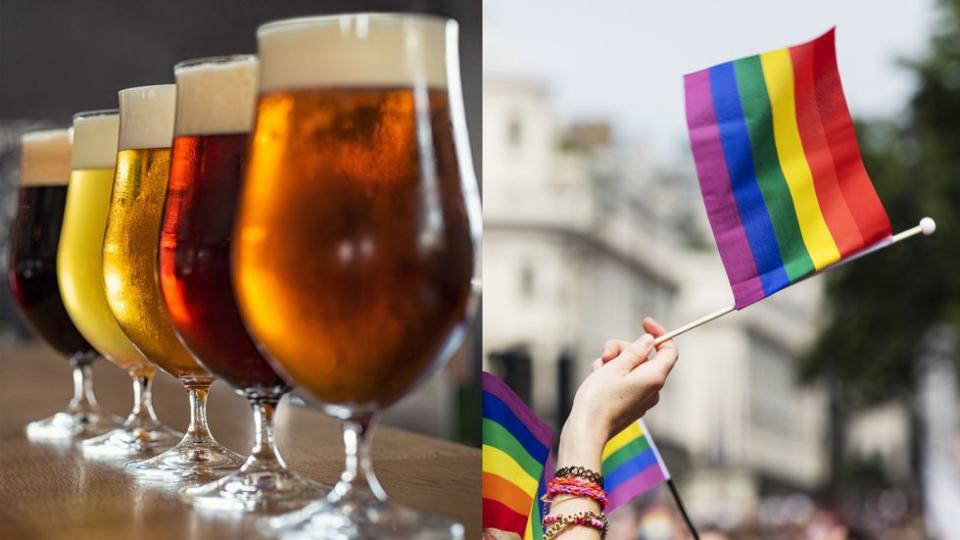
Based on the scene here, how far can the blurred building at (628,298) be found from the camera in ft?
28.5

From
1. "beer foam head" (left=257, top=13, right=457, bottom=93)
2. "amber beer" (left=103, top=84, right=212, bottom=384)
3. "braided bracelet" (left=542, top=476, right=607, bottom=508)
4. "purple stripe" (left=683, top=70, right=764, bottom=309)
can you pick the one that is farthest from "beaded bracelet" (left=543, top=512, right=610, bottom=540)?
"beer foam head" (left=257, top=13, right=457, bottom=93)

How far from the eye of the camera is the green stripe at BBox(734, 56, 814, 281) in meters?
0.80

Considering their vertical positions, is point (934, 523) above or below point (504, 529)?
below

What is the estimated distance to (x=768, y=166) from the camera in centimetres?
82

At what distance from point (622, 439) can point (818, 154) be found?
0.22 metres

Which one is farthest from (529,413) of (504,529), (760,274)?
(760,274)

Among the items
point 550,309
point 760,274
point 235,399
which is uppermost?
point 760,274

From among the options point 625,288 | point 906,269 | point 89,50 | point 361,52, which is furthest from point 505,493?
point 625,288

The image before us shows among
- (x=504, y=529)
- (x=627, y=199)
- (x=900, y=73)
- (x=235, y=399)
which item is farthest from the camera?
(x=627, y=199)

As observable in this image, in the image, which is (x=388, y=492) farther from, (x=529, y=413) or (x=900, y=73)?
(x=900, y=73)

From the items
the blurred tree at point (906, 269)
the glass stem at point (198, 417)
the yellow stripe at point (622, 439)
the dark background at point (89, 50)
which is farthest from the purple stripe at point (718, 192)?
the blurred tree at point (906, 269)

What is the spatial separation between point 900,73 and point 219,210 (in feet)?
26.2

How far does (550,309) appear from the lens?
8891 mm

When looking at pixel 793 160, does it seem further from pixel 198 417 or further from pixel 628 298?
pixel 628 298
